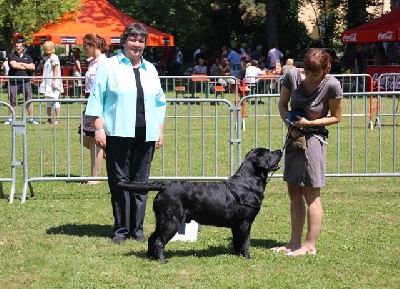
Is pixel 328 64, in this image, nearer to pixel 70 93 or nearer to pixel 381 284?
pixel 381 284

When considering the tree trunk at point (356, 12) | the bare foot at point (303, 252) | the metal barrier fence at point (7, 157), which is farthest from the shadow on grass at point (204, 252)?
the tree trunk at point (356, 12)

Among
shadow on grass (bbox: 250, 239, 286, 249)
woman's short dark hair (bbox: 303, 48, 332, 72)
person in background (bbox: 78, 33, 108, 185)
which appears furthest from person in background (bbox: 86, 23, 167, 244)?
person in background (bbox: 78, 33, 108, 185)

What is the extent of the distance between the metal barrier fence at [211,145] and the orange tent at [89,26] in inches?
347

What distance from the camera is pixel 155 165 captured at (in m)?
13.0

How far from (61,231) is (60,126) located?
998cm

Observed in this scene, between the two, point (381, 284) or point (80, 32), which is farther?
point (80, 32)

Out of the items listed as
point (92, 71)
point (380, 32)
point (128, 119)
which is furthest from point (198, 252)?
point (380, 32)

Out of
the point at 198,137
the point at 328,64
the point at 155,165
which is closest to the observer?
the point at 328,64

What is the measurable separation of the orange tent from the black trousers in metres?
20.9

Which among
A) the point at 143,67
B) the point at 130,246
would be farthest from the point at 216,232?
the point at 143,67

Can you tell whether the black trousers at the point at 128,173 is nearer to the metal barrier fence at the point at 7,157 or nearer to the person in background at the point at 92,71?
the person in background at the point at 92,71

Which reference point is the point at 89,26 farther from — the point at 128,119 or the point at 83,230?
the point at 128,119

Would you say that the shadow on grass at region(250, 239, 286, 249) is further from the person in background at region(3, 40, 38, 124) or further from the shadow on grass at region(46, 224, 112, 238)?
the person in background at region(3, 40, 38, 124)

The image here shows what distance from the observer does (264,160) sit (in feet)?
Result: 24.0
